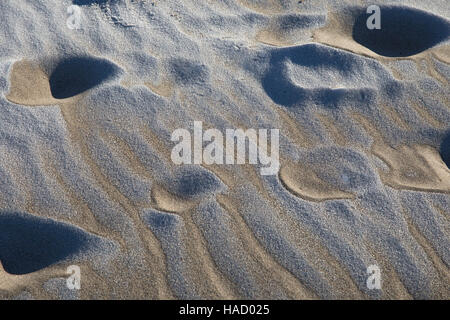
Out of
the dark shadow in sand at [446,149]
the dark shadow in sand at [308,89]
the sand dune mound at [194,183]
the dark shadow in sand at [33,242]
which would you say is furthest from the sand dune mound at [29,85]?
the dark shadow in sand at [446,149]

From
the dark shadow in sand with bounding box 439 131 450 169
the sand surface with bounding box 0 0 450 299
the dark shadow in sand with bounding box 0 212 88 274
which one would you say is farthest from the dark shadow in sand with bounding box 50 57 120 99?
the dark shadow in sand with bounding box 439 131 450 169

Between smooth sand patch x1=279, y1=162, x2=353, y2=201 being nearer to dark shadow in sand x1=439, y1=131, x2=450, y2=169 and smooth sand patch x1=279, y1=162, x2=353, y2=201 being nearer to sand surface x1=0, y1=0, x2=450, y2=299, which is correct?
sand surface x1=0, y1=0, x2=450, y2=299

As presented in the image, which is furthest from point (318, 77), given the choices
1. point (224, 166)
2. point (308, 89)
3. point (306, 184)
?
point (224, 166)

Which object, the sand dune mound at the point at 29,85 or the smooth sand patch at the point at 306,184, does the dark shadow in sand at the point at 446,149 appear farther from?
the sand dune mound at the point at 29,85

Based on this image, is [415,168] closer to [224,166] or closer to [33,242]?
[224,166]

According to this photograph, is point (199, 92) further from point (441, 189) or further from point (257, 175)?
point (441, 189)

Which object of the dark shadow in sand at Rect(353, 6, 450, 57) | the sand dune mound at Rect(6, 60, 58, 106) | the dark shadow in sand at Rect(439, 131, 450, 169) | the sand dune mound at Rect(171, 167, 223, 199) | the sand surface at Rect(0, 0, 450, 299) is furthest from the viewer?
the dark shadow in sand at Rect(353, 6, 450, 57)

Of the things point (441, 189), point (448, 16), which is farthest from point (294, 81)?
point (448, 16)
